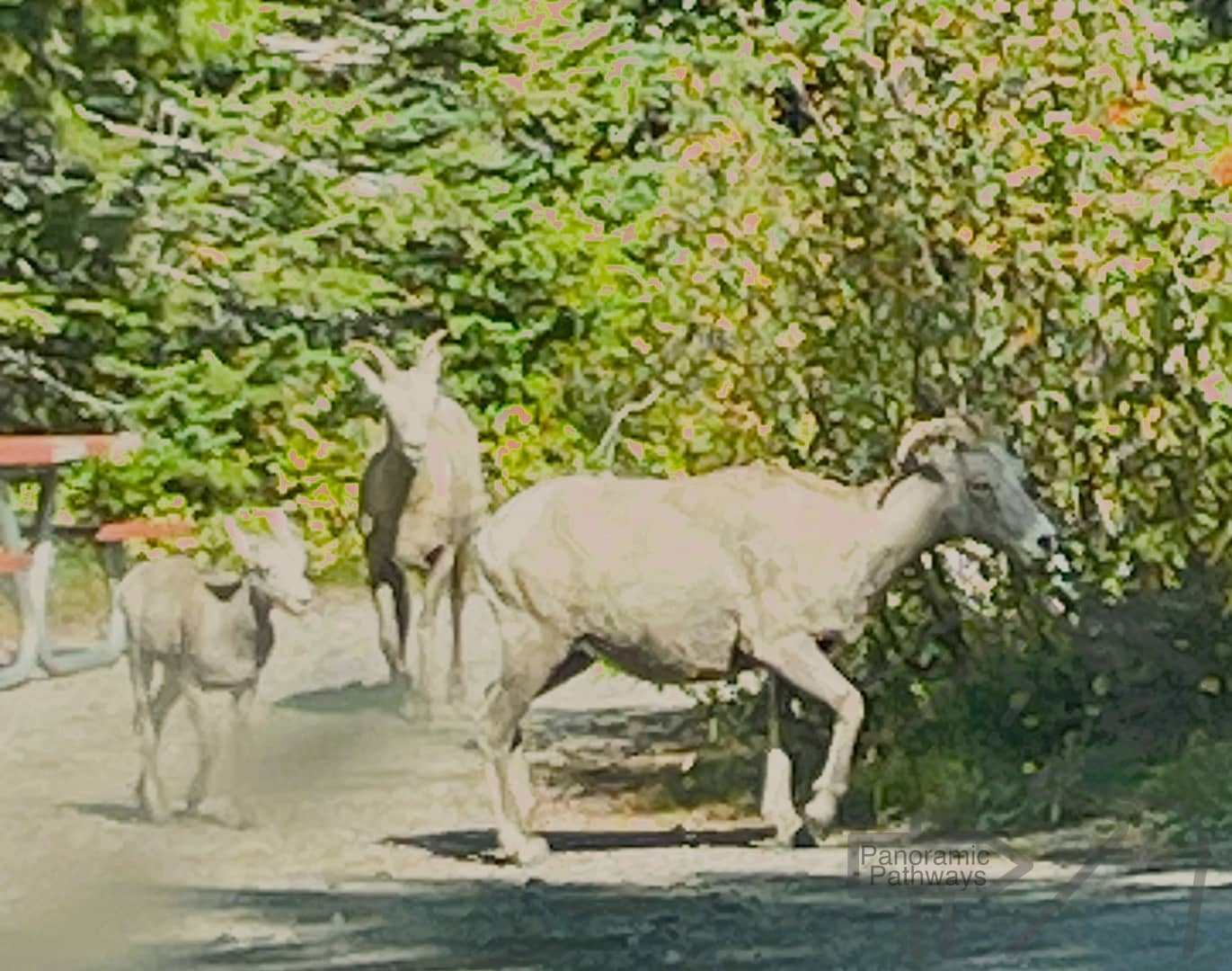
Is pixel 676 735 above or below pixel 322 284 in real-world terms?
below

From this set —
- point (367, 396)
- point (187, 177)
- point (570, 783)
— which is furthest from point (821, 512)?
point (187, 177)

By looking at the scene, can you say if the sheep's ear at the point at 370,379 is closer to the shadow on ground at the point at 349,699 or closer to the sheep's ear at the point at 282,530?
the shadow on ground at the point at 349,699

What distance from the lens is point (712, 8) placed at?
18.5 metres

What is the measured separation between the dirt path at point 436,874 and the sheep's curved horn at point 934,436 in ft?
4.03

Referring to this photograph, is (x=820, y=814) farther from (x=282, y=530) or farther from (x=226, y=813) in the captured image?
(x=282, y=530)

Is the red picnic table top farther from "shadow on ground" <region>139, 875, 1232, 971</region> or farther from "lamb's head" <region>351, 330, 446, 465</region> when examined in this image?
"shadow on ground" <region>139, 875, 1232, 971</region>

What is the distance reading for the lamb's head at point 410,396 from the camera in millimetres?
14914

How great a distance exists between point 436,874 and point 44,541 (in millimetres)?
4686

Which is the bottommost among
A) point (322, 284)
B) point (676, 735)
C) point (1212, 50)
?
point (676, 735)

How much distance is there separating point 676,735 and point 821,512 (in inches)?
87.1

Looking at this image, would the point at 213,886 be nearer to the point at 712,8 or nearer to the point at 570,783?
the point at 570,783

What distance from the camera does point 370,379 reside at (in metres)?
15.1

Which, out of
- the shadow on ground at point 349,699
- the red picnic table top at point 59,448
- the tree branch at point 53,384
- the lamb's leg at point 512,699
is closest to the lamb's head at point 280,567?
the lamb's leg at point 512,699

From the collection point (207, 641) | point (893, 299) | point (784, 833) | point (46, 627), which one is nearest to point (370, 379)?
point (46, 627)
